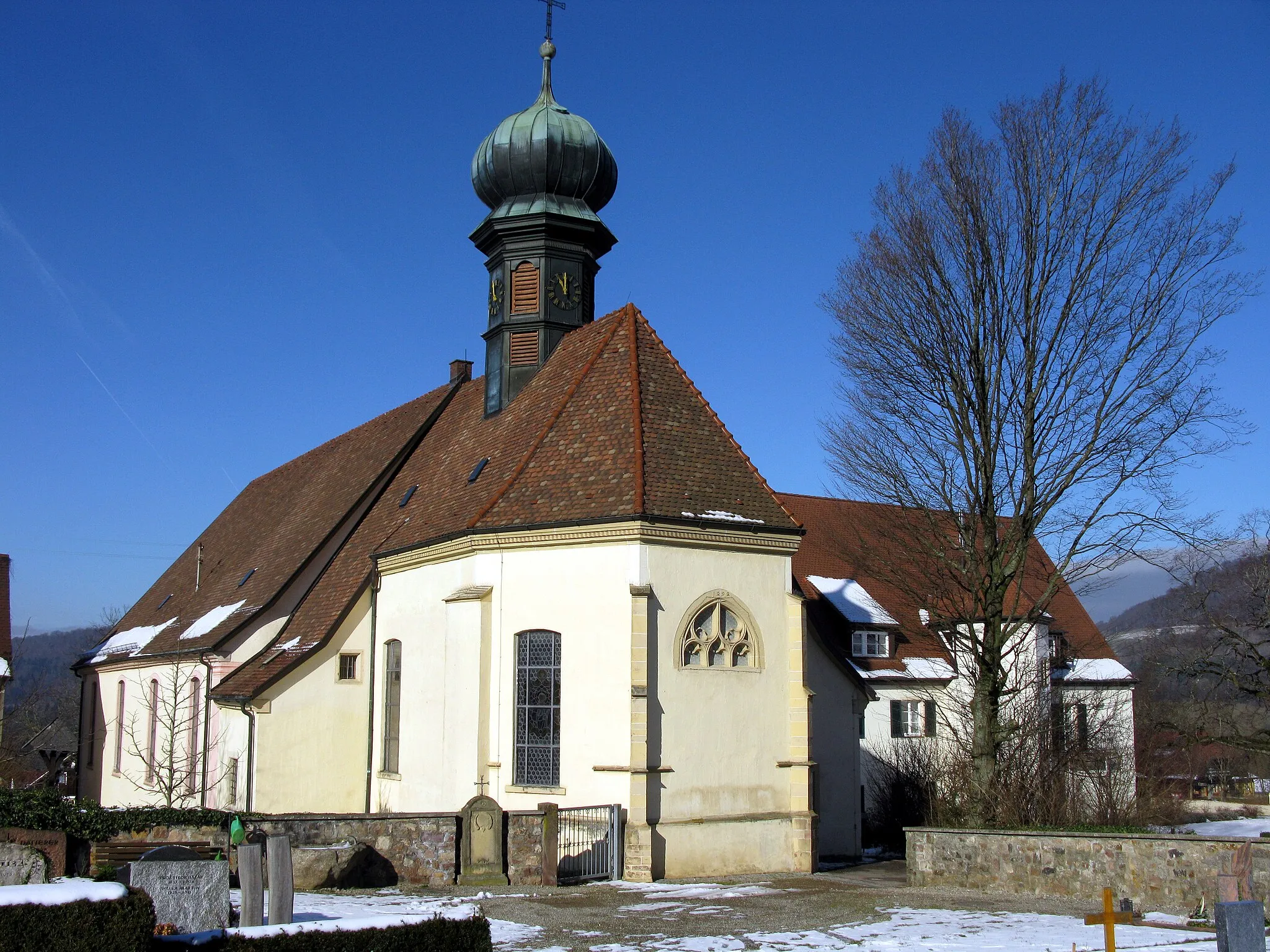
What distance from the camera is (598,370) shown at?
20.2 meters

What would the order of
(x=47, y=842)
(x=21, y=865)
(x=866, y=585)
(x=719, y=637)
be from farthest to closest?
(x=866, y=585) → (x=719, y=637) → (x=47, y=842) → (x=21, y=865)

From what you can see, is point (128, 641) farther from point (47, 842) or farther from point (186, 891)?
point (186, 891)

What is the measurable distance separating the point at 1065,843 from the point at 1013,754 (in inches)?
179

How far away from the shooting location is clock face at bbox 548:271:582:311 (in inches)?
926

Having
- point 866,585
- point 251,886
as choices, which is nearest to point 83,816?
point 251,886

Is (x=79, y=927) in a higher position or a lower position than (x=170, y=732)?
lower

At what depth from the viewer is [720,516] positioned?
58.5 ft

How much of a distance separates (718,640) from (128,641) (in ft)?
75.1

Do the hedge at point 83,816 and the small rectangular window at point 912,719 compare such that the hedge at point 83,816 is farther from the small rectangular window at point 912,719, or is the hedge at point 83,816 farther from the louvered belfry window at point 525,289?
the small rectangular window at point 912,719

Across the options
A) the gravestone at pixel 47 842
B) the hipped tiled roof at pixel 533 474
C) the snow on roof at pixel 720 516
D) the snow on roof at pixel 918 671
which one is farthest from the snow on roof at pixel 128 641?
the gravestone at pixel 47 842

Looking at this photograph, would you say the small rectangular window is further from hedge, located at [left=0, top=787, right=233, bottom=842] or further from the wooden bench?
the wooden bench

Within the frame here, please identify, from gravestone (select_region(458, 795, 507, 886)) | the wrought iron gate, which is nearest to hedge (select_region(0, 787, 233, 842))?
gravestone (select_region(458, 795, 507, 886))

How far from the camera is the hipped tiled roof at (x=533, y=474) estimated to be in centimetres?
1798

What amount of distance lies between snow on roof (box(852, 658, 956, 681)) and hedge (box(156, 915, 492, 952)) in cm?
2125
